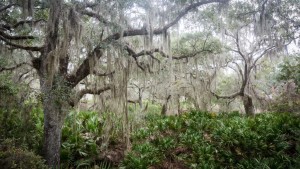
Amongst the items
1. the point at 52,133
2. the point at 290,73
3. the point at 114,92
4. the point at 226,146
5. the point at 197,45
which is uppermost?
the point at 197,45

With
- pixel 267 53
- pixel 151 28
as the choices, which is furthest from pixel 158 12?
pixel 267 53

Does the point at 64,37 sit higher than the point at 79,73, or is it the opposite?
the point at 64,37

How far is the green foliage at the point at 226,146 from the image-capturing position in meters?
7.86

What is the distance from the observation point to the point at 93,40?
7.55 meters

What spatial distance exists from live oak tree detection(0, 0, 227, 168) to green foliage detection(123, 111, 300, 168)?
2674 mm

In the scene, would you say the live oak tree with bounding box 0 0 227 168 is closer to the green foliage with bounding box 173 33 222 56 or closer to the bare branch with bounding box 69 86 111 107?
the bare branch with bounding box 69 86 111 107

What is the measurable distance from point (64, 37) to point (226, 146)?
18.9ft

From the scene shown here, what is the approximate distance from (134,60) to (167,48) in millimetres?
1114

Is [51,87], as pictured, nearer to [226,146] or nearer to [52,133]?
[52,133]

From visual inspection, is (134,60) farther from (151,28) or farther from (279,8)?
(279,8)

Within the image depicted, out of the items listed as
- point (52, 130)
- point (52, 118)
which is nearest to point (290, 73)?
point (52, 118)

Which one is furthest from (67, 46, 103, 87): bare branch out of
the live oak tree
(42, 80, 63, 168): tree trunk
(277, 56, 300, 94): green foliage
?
(277, 56, 300, 94): green foliage

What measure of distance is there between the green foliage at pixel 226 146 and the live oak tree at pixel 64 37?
267 cm

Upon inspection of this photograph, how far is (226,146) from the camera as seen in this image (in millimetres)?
8797
